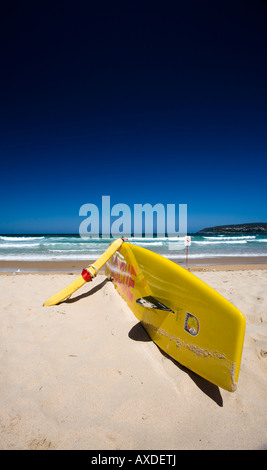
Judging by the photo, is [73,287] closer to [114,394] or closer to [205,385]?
[114,394]

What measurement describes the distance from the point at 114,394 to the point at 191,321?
0.81m

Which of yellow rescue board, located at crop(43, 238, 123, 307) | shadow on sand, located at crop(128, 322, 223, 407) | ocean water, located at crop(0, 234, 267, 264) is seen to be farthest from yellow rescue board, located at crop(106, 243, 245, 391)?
ocean water, located at crop(0, 234, 267, 264)

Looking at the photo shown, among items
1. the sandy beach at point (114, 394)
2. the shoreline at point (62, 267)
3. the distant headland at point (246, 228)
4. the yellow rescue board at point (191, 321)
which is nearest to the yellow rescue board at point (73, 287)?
the sandy beach at point (114, 394)

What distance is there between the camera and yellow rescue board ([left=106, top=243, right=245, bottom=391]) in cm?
150

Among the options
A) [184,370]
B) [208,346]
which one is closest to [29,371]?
[184,370]

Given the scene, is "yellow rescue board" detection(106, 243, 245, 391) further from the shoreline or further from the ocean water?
the ocean water

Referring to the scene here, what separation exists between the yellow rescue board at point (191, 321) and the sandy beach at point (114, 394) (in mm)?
170

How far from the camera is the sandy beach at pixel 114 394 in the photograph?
1.34m

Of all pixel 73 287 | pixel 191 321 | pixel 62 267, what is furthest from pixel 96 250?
pixel 191 321

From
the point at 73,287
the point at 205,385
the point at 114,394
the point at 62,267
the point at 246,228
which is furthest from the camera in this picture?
the point at 246,228

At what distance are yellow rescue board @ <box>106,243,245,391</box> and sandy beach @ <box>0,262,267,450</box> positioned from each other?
170mm

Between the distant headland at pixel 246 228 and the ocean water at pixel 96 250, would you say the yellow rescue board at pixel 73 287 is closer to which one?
the ocean water at pixel 96 250

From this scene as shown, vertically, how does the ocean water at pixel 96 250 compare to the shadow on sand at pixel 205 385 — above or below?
below

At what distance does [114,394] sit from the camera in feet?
5.34
